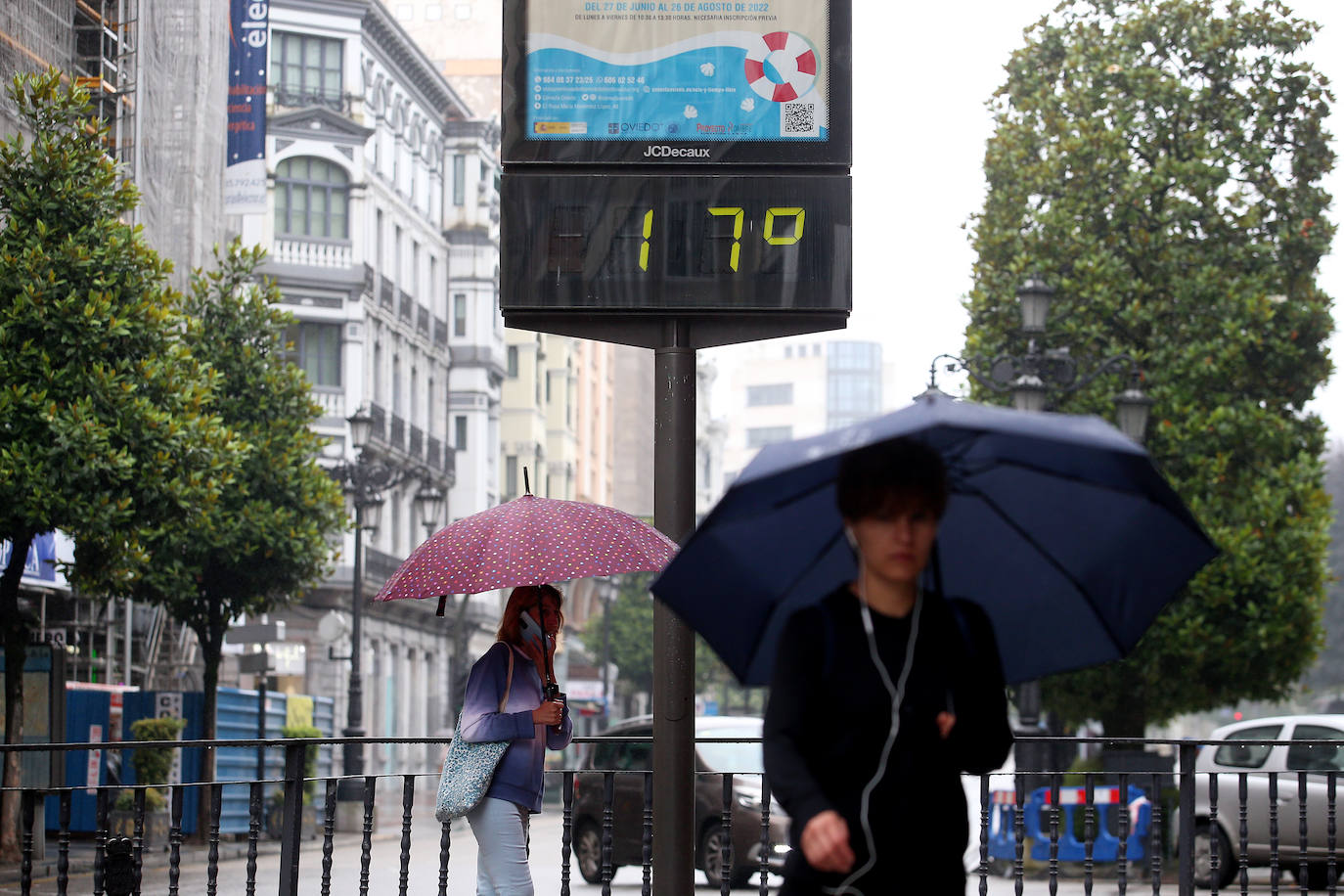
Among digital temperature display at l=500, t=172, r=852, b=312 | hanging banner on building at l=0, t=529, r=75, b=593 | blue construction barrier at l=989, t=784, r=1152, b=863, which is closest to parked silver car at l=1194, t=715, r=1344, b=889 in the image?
blue construction barrier at l=989, t=784, r=1152, b=863

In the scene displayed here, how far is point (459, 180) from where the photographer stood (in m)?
65.6

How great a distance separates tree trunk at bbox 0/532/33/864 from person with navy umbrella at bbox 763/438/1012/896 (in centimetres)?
1714

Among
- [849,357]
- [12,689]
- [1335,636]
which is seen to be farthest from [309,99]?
[849,357]

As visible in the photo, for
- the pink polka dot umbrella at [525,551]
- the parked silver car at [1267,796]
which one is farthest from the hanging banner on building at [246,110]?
the pink polka dot umbrella at [525,551]

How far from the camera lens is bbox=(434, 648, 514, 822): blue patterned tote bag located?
7.65 m

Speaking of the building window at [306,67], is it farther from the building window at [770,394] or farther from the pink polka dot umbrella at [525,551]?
the building window at [770,394]

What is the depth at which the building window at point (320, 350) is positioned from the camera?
53219 millimetres

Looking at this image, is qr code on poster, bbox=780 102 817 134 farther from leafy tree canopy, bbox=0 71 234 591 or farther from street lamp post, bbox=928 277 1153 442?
leafy tree canopy, bbox=0 71 234 591

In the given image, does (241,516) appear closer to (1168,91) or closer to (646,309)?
(1168,91)

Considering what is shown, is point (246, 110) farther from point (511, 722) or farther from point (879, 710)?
point (879, 710)

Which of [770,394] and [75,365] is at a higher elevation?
[770,394]

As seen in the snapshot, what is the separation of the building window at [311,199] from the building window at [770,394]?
126 m

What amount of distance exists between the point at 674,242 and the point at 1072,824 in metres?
15.0

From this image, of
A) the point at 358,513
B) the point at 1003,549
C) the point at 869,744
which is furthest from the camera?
the point at 358,513
